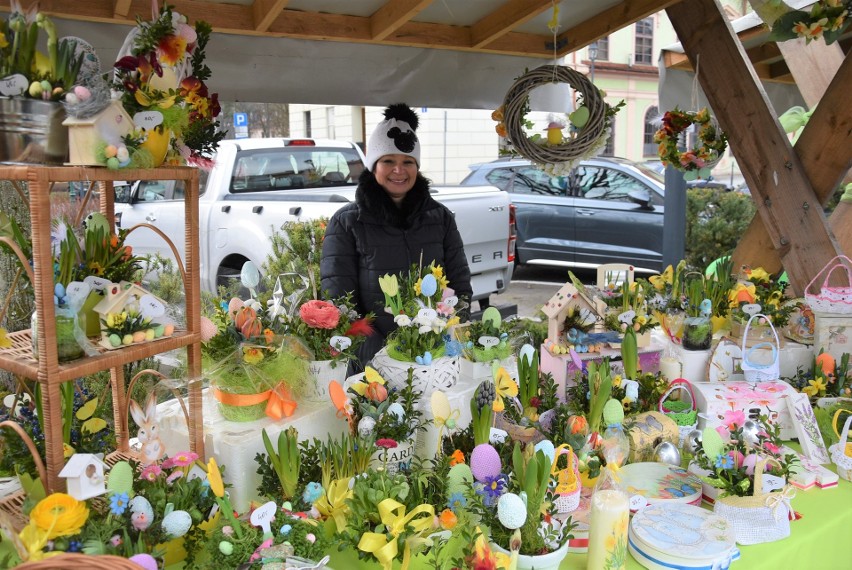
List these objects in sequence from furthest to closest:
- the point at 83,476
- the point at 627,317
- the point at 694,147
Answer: the point at 694,147
the point at 627,317
the point at 83,476

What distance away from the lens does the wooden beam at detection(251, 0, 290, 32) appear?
259cm

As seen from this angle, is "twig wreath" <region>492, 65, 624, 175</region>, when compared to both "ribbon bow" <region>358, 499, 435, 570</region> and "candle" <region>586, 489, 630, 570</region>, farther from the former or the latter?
"ribbon bow" <region>358, 499, 435, 570</region>

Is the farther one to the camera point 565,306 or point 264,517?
point 565,306

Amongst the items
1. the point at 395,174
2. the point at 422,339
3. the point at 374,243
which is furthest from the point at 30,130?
the point at 395,174

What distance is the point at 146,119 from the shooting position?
60.1 inches

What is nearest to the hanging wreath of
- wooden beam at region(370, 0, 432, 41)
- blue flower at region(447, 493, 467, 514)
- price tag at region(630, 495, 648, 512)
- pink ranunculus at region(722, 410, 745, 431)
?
wooden beam at region(370, 0, 432, 41)

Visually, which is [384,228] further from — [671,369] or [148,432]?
[148,432]

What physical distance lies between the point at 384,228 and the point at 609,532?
6.40ft

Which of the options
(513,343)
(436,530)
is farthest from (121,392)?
(513,343)

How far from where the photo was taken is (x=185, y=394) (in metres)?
1.75

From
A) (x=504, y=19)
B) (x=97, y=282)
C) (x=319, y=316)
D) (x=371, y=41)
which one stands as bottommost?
(x=319, y=316)

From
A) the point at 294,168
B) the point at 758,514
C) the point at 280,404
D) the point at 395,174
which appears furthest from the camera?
the point at 294,168

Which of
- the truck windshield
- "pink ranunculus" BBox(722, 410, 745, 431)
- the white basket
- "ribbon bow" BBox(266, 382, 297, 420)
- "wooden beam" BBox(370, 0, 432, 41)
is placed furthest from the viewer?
the truck windshield

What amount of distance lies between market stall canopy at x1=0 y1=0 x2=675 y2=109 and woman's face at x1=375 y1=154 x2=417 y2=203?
0.37 m
